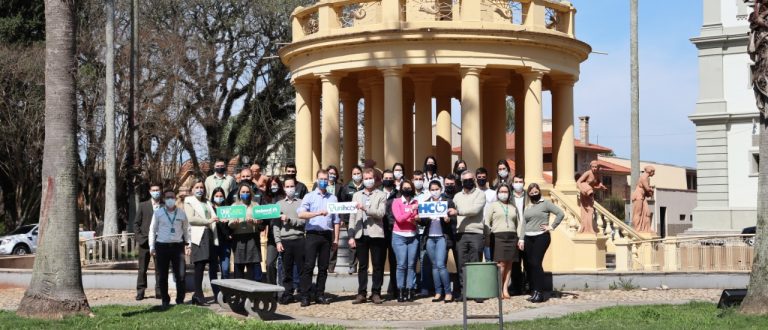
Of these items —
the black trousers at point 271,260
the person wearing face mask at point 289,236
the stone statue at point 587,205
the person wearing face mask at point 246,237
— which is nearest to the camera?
the person wearing face mask at point 289,236

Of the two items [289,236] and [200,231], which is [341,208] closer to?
[289,236]

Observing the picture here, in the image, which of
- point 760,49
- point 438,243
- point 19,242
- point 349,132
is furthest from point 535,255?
point 19,242

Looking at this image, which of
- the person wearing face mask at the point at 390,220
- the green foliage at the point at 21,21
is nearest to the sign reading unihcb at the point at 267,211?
the person wearing face mask at the point at 390,220

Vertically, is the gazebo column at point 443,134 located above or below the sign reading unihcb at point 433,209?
above

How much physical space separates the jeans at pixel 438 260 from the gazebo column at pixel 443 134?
1165 cm

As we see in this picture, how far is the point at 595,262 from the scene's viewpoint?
800 inches

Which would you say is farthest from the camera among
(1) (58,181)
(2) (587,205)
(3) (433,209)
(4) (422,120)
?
(4) (422,120)

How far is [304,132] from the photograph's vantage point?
83.8 feet

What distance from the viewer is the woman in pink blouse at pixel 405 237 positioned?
16.5 meters

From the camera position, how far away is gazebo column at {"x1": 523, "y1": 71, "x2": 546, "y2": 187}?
2348 centimetres

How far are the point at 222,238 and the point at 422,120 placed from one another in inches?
407

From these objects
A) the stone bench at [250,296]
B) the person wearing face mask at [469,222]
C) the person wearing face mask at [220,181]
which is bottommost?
the stone bench at [250,296]

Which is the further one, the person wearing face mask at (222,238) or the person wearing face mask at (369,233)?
the person wearing face mask at (222,238)

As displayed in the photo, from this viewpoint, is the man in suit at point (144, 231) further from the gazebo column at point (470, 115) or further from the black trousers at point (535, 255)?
the gazebo column at point (470, 115)
